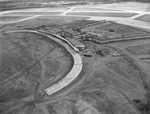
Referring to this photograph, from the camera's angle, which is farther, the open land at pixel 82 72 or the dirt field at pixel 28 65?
the dirt field at pixel 28 65

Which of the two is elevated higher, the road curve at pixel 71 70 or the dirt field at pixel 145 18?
the dirt field at pixel 145 18

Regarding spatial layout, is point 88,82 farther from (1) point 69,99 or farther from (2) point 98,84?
(1) point 69,99

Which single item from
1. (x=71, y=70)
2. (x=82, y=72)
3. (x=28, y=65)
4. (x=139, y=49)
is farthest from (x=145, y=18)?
(x=28, y=65)

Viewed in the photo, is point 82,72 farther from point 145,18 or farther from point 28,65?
point 145,18

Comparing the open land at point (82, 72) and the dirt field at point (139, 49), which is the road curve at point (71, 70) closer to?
the open land at point (82, 72)

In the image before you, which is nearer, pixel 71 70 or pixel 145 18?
pixel 71 70

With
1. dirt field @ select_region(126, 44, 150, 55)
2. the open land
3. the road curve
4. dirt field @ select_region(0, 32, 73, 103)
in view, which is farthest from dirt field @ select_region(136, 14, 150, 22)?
dirt field @ select_region(0, 32, 73, 103)

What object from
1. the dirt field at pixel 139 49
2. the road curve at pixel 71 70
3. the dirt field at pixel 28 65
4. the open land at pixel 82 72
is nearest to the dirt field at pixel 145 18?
the open land at pixel 82 72

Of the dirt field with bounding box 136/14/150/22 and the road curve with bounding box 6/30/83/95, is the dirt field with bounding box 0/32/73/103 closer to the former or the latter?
the road curve with bounding box 6/30/83/95
